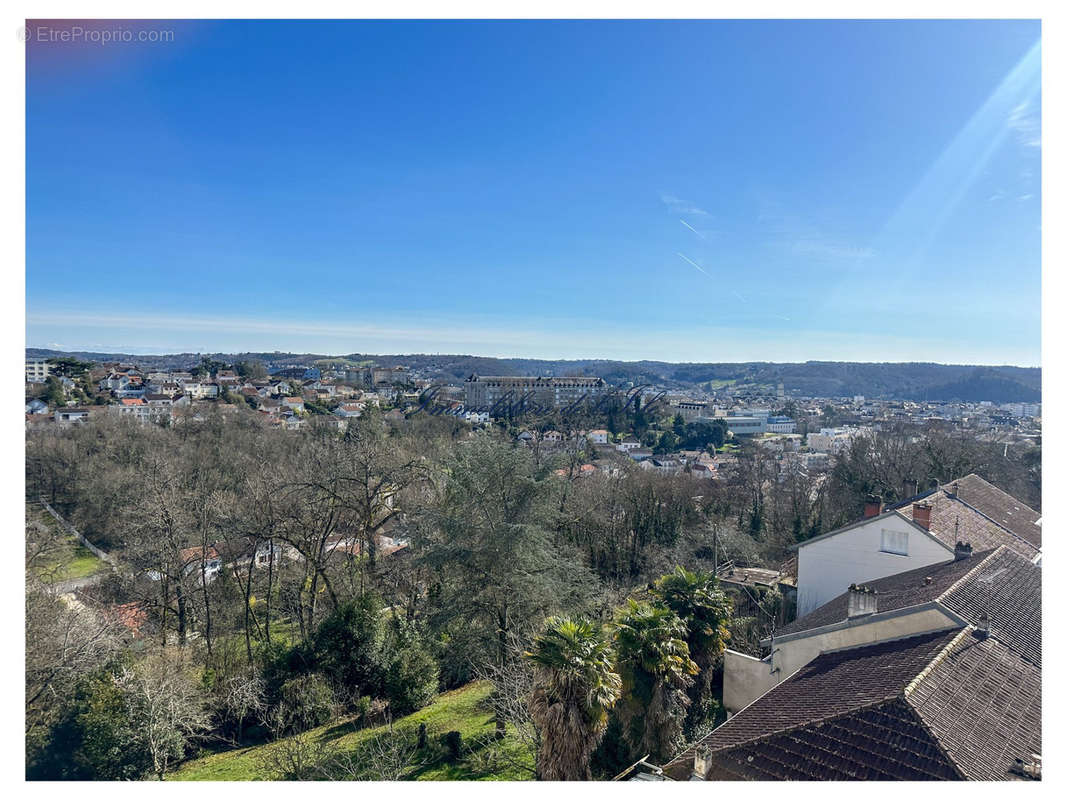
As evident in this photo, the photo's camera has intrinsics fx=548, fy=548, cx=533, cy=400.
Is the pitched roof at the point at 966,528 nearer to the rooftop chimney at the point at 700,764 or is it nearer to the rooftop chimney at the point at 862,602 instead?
the rooftop chimney at the point at 862,602

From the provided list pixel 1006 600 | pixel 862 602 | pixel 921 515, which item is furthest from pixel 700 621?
pixel 921 515

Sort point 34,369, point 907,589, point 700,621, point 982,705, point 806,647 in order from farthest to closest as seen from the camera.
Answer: point 907,589 → point 700,621 → point 806,647 → point 34,369 → point 982,705

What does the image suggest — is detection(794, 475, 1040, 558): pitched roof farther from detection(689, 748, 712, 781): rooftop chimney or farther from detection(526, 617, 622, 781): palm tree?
detection(526, 617, 622, 781): palm tree

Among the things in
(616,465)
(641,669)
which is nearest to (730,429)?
(616,465)

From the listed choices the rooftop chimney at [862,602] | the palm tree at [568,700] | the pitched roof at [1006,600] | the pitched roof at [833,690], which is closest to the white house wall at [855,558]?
the pitched roof at [1006,600]

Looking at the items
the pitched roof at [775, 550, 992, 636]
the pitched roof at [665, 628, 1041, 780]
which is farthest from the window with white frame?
the pitched roof at [665, 628, 1041, 780]

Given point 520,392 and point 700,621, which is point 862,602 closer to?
point 700,621
